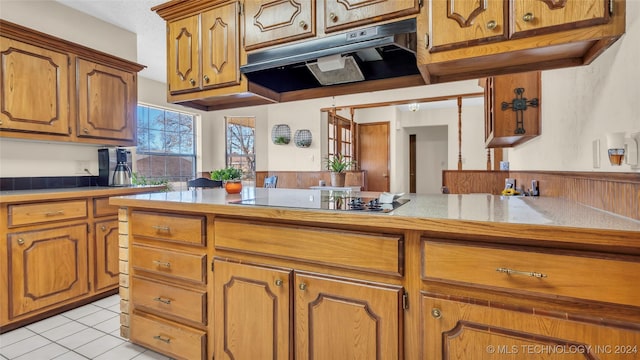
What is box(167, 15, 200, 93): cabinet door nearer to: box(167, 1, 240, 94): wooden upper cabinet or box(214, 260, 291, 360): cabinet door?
box(167, 1, 240, 94): wooden upper cabinet

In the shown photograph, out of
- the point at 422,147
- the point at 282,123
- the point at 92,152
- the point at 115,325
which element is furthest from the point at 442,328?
the point at 422,147

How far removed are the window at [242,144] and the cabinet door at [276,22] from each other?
14.8 feet

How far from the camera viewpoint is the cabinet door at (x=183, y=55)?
198cm

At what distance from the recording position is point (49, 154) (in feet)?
9.18

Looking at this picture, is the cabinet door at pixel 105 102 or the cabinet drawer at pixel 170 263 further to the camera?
the cabinet door at pixel 105 102

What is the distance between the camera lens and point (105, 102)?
291 centimetres

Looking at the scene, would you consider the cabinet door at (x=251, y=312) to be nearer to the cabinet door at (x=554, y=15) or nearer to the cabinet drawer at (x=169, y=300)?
the cabinet drawer at (x=169, y=300)

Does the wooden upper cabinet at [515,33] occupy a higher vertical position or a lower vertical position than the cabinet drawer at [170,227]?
higher

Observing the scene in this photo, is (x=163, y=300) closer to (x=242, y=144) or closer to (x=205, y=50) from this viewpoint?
(x=205, y=50)

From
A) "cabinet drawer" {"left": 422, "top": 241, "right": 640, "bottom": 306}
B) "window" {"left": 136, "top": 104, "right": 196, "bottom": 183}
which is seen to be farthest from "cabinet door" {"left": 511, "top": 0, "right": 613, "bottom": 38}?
"window" {"left": 136, "top": 104, "right": 196, "bottom": 183}

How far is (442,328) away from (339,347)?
40 centimetres

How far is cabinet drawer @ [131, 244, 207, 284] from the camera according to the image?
1529 mm

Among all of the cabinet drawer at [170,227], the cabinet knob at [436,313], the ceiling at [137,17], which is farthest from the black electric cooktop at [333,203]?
the ceiling at [137,17]

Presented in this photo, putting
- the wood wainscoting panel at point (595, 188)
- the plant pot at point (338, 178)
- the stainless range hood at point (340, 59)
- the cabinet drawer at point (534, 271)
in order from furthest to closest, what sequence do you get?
1. the plant pot at point (338, 178)
2. the stainless range hood at point (340, 59)
3. the wood wainscoting panel at point (595, 188)
4. the cabinet drawer at point (534, 271)
